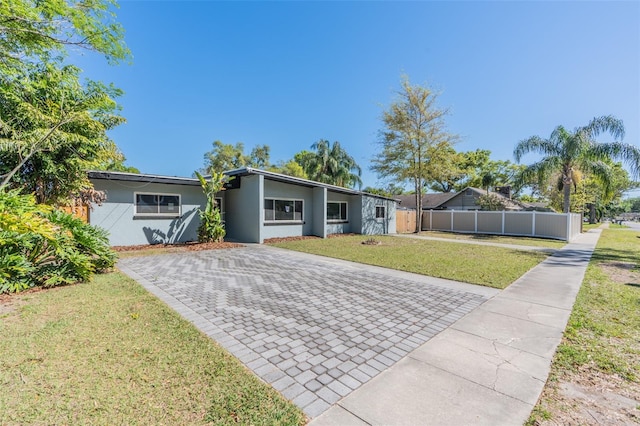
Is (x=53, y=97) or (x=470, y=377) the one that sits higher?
(x=53, y=97)

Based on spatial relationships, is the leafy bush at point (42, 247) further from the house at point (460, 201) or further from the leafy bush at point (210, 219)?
the house at point (460, 201)

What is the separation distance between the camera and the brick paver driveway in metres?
2.77

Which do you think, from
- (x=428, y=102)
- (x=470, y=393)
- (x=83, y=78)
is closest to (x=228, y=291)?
(x=470, y=393)

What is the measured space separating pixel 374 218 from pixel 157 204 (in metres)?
13.0

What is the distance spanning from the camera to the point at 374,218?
61.8 feet

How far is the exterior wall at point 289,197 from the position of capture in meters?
13.8

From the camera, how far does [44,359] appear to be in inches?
111

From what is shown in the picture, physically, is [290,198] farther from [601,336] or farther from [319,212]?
[601,336]

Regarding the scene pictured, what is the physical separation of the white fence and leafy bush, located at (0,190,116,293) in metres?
21.3

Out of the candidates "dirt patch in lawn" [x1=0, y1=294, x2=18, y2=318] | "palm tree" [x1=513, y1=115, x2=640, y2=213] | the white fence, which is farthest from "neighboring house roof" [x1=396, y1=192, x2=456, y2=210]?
"dirt patch in lawn" [x1=0, y1=294, x2=18, y2=318]

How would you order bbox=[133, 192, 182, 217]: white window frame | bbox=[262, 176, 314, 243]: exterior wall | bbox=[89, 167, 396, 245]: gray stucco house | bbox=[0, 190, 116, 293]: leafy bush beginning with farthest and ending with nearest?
bbox=[262, 176, 314, 243]: exterior wall
bbox=[133, 192, 182, 217]: white window frame
bbox=[89, 167, 396, 245]: gray stucco house
bbox=[0, 190, 116, 293]: leafy bush

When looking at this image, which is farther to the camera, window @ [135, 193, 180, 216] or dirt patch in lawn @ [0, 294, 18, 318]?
window @ [135, 193, 180, 216]

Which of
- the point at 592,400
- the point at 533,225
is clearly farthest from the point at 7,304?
the point at 533,225

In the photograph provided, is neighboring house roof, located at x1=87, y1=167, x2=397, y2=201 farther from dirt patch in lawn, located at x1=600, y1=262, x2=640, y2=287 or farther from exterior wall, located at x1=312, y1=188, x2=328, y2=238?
dirt patch in lawn, located at x1=600, y1=262, x2=640, y2=287
